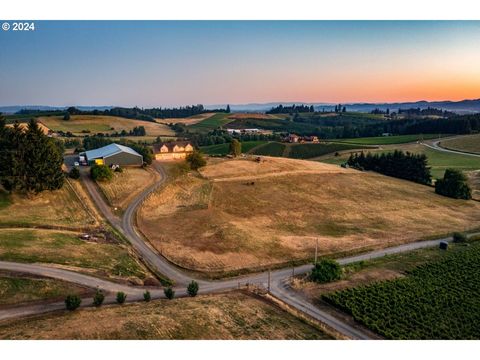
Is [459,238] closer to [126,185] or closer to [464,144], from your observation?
[126,185]

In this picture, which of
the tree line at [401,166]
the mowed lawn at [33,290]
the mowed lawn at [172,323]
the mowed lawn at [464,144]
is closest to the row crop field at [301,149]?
the tree line at [401,166]

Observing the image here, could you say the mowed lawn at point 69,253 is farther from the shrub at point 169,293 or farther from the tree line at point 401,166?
the tree line at point 401,166

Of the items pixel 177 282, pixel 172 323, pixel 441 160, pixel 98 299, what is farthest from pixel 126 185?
pixel 441 160

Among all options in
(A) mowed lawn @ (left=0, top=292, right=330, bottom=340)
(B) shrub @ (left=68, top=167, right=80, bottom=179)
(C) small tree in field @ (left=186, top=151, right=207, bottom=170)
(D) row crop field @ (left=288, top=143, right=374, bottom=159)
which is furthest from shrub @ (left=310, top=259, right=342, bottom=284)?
(D) row crop field @ (left=288, top=143, right=374, bottom=159)

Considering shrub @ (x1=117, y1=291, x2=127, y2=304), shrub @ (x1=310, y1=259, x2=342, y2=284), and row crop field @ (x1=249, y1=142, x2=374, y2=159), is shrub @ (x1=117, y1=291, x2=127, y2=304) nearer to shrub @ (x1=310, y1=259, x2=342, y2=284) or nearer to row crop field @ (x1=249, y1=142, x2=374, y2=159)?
shrub @ (x1=310, y1=259, x2=342, y2=284)

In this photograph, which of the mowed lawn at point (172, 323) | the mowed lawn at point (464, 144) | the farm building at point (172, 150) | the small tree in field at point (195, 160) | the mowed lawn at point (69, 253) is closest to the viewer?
the mowed lawn at point (172, 323)
